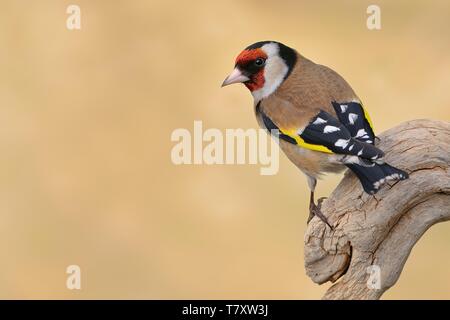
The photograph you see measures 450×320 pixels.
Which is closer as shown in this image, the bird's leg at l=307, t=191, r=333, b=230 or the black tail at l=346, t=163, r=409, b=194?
the black tail at l=346, t=163, r=409, b=194

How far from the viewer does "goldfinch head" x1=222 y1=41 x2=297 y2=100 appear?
4477 millimetres

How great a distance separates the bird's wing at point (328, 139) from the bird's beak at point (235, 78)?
412 millimetres

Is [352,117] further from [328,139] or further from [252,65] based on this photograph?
[252,65]

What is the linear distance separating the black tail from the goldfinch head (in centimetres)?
78

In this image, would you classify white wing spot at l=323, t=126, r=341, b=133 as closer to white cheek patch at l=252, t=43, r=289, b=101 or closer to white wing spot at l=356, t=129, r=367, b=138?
white wing spot at l=356, t=129, r=367, b=138

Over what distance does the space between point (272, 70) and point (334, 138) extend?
2.28 feet

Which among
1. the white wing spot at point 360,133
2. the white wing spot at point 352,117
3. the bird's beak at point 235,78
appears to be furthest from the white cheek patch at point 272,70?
the white wing spot at point 360,133

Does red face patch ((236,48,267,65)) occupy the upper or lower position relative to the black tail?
upper

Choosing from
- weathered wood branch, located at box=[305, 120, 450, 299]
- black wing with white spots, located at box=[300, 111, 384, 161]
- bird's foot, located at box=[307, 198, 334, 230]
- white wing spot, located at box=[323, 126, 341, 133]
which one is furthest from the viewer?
bird's foot, located at box=[307, 198, 334, 230]

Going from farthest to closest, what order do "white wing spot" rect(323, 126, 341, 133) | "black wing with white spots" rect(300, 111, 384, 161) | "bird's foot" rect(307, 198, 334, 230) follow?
"bird's foot" rect(307, 198, 334, 230), "white wing spot" rect(323, 126, 341, 133), "black wing with white spots" rect(300, 111, 384, 161)

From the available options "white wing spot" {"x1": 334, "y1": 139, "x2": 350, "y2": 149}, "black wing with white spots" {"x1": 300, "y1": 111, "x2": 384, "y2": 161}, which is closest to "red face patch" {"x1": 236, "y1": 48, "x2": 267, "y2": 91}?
"black wing with white spots" {"x1": 300, "y1": 111, "x2": 384, "y2": 161}

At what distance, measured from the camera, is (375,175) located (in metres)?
4.01

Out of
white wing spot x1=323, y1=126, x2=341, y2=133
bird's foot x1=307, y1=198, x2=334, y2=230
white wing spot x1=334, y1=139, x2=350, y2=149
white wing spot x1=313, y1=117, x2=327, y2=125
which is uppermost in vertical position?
white wing spot x1=313, y1=117, x2=327, y2=125

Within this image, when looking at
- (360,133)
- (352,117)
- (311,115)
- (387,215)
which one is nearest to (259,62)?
(311,115)
